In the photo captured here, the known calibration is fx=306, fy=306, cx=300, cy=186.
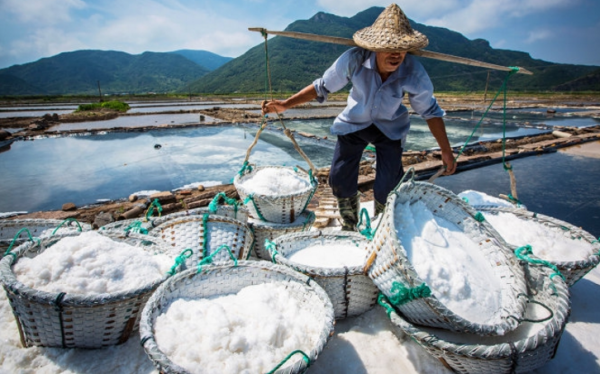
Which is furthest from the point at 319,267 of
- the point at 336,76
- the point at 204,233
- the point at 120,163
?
the point at 120,163

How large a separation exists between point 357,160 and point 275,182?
1.85 ft

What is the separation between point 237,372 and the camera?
84 cm

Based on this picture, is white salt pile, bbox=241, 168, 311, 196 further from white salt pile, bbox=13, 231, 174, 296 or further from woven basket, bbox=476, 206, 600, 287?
woven basket, bbox=476, 206, 600, 287

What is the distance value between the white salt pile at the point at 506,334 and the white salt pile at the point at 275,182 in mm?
1136

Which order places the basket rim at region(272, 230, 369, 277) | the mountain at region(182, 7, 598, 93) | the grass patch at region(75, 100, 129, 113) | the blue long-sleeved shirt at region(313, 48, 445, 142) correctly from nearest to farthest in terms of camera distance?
1. the basket rim at region(272, 230, 369, 277)
2. the blue long-sleeved shirt at region(313, 48, 445, 142)
3. the grass patch at region(75, 100, 129, 113)
4. the mountain at region(182, 7, 598, 93)

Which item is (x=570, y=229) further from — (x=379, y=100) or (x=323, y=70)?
(x=323, y=70)

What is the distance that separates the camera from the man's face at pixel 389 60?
152cm

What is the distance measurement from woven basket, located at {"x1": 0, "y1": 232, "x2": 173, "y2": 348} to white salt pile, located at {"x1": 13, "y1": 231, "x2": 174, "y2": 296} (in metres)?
0.04

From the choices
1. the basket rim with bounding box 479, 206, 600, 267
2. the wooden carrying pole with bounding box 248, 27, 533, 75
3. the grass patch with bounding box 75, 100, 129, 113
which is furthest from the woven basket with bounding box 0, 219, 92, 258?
the grass patch with bounding box 75, 100, 129, 113

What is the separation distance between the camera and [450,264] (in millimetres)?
1122

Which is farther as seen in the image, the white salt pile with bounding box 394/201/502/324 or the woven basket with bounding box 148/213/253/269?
the woven basket with bounding box 148/213/253/269

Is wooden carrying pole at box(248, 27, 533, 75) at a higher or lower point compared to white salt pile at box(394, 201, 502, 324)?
higher

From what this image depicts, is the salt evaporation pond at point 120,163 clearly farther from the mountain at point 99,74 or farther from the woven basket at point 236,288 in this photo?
the mountain at point 99,74

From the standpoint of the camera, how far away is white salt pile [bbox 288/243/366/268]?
138 cm
